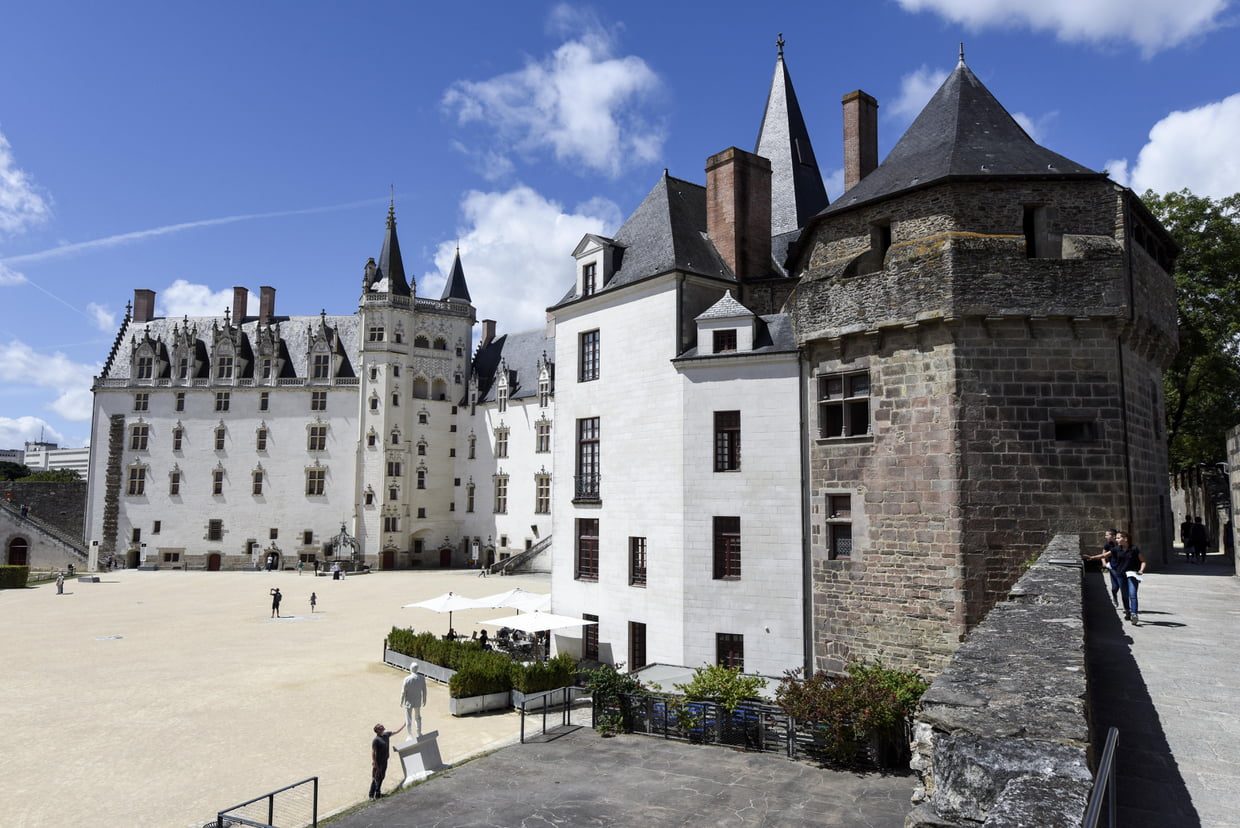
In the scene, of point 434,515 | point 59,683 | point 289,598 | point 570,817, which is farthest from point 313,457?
point 570,817

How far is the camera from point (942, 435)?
53.6 ft

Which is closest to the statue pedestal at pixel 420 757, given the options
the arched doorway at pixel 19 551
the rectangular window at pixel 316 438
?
the rectangular window at pixel 316 438

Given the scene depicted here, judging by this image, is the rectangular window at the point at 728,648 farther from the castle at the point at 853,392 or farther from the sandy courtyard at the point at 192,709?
the sandy courtyard at the point at 192,709

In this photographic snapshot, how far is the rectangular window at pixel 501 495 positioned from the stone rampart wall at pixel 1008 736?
48.5 meters

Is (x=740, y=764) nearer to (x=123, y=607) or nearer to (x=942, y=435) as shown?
(x=942, y=435)

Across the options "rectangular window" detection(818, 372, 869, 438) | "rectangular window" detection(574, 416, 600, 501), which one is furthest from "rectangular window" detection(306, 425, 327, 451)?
"rectangular window" detection(818, 372, 869, 438)

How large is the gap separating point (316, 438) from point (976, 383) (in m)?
47.7

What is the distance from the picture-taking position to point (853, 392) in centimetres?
1847

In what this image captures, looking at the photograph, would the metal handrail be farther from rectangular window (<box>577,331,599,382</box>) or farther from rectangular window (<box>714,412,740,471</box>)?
Answer: rectangular window (<box>577,331,599,382</box>)

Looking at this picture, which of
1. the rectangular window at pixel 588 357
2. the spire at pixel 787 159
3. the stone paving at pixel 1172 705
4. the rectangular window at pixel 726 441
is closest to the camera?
the stone paving at pixel 1172 705

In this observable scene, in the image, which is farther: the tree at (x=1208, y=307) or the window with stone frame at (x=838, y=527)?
the tree at (x=1208, y=307)

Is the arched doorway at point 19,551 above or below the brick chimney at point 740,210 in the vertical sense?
below

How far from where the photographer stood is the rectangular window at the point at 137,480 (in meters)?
54.6

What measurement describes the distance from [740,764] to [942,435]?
777cm
